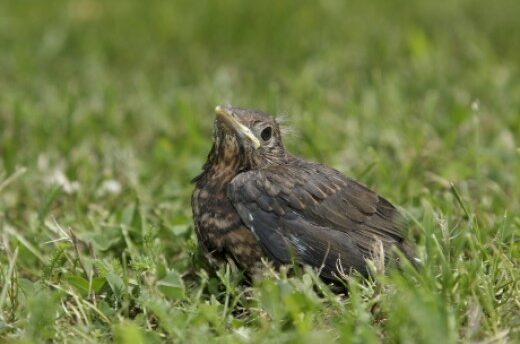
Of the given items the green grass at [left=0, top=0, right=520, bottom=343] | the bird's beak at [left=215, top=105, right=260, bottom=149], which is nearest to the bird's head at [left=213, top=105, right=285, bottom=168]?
the bird's beak at [left=215, top=105, right=260, bottom=149]

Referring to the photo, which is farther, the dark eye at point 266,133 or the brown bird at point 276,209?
the dark eye at point 266,133

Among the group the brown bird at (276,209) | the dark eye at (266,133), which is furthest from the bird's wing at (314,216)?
the dark eye at (266,133)

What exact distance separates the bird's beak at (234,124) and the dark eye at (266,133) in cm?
6

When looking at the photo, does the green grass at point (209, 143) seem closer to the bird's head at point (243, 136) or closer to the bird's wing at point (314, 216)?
the bird's wing at point (314, 216)

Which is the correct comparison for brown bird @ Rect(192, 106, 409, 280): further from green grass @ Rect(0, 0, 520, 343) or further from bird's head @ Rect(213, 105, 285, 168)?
green grass @ Rect(0, 0, 520, 343)

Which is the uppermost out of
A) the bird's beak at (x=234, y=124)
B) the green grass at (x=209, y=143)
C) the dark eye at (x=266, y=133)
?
the bird's beak at (x=234, y=124)

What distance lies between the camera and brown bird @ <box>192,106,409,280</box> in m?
3.40

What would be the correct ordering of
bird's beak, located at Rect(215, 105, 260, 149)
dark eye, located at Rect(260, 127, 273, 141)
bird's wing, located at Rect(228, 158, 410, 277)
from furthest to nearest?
dark eye, located at Rect(260, 127, 273, 141)
bird's beak, located at Rect(215, 105, 260, 149)
bird's wing, located at Rect(228, 158, 410, 277)

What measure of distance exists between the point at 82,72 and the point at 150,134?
1.29 metres

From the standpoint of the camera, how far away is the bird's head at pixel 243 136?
143 inches

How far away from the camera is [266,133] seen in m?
3.76

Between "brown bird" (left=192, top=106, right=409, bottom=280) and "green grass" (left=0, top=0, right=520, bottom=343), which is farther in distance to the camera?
"brown bird" (left=192, top=106, right=409, bottom=280)

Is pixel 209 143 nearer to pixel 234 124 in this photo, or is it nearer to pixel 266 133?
pixel 266 133

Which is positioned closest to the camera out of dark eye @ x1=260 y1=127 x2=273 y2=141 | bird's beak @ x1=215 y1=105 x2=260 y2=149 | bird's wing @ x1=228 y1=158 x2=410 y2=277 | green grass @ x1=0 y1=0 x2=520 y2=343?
green grass @ x1=0 y1=0 x2=520 y2=343
